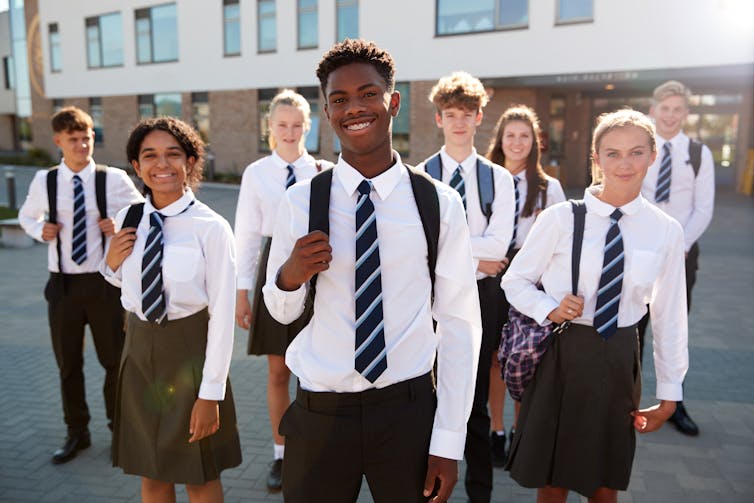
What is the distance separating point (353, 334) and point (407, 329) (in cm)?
19

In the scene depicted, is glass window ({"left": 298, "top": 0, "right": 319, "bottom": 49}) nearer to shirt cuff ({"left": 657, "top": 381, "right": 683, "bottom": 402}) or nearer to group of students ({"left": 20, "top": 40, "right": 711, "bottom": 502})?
group of students ({"left": 20, "top": 40, "right": 711, "bottom": 502})

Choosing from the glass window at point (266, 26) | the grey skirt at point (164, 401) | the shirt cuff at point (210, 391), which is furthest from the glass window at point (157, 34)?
the shirt cuff at point (210, 391)

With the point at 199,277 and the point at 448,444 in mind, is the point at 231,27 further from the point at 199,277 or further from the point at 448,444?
the point at 448,444

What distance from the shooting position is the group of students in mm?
2064

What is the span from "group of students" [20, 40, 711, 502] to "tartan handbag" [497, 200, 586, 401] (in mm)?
43

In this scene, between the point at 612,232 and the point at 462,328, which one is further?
Result: the point at 612,232

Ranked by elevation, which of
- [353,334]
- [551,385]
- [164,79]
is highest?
[164,79]

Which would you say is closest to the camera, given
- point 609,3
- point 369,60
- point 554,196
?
point 369,60

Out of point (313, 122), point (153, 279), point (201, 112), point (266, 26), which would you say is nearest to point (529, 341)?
point (153, 279)

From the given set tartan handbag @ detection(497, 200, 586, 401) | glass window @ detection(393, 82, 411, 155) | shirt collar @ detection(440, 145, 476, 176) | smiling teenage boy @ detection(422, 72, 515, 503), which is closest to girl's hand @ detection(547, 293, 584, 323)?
tartan handbag @ detection(497, 200, 586, 401)

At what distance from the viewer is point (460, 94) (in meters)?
3.54

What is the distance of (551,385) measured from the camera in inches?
111

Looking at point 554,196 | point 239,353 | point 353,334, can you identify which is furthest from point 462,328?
point 239,353

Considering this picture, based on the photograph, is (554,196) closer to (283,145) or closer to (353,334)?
(283,145)
